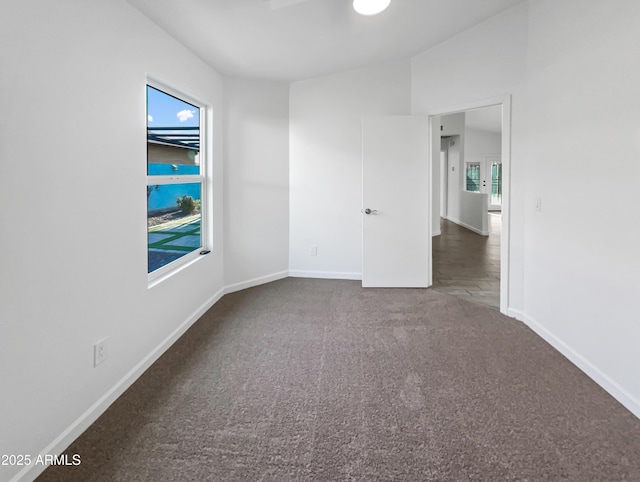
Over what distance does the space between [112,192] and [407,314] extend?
8.41ft

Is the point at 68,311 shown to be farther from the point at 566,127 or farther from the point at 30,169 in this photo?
the point at 566,127

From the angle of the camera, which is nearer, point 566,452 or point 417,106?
point 566,452

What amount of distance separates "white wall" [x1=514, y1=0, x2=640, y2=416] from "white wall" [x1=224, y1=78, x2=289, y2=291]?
8.67 ft

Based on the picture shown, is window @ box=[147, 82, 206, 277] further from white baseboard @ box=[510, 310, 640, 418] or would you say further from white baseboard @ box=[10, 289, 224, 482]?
white baseboard @ box=[510, 310, 640, 418]

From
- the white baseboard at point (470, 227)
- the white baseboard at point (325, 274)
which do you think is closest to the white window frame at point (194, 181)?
the white baseboard at point (325, 274)

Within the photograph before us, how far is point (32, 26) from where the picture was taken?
1.55 metres

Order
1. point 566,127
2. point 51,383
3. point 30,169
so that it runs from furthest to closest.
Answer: point 566,127
point 51,383
point 30,169

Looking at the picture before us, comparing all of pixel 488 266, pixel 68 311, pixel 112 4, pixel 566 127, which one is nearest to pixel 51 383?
pixel 68 311

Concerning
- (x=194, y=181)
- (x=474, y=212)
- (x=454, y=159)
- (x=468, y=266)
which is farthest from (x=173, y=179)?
(x=454, y=159)

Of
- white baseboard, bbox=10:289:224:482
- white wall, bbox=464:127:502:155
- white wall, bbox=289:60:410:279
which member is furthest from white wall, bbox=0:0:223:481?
white wall, bbox=464:127:502:155

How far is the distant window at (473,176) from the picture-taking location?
44.4 feet

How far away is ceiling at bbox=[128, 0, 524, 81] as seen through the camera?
261cm

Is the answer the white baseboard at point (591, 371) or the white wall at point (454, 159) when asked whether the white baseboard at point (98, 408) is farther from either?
the white wall at point (454, 159)

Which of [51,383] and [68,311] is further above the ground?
[68,311]
